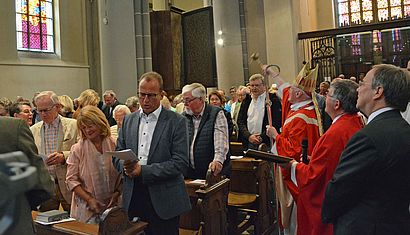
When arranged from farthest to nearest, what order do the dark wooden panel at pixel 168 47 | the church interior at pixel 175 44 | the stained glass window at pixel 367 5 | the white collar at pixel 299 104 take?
the stained glass window at pixel 367 5, the dark wooden panel at pixel 168 47, the church interior at pixel 175 44, the white collar at pixel 299 104

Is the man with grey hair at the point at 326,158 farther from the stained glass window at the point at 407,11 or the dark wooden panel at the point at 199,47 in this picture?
the stained glass window at the point at 407,11

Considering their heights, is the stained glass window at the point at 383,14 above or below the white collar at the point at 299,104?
above

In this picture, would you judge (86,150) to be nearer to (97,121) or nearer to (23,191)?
(97,121)

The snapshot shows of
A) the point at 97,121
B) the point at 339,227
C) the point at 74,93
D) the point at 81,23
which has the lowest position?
the point at 339,227

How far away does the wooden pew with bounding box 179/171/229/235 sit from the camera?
141 inches

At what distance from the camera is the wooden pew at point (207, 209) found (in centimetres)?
358

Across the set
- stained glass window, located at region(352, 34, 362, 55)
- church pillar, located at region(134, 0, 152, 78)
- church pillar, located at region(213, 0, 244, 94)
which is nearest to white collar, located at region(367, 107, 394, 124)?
church pillar, located at region(134, 0, 152, 78)

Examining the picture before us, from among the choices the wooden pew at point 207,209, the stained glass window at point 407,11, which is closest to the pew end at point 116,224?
the wooden pew at point 207,209

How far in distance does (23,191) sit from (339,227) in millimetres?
1858

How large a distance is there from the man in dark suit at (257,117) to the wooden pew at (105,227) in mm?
2942

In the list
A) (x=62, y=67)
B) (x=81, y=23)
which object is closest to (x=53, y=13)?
(x=81, y=23)

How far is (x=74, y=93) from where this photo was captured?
43.4ft

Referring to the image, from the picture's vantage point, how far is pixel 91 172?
3.15 meters

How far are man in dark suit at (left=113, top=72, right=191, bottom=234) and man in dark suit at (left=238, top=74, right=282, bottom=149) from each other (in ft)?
7.94
